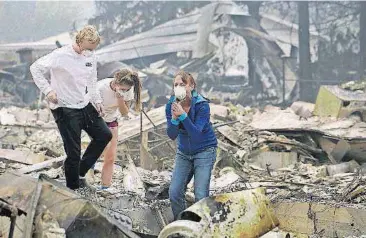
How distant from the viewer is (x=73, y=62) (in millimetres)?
5809

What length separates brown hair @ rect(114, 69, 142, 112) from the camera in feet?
21.2

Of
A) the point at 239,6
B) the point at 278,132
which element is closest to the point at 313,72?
the point at 239,6

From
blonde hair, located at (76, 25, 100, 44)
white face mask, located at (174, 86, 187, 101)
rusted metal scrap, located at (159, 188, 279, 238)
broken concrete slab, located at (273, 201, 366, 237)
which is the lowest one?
broken concrete slab, located at (273, 201, 366, 237)

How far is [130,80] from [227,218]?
2260 millimetres

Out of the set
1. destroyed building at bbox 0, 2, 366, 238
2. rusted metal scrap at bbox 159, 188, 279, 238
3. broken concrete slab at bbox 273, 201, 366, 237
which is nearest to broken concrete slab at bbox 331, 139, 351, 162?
destroyed building at bbox 0, 2, 366, 238

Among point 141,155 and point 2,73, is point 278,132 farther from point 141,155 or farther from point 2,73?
A: point 2,73

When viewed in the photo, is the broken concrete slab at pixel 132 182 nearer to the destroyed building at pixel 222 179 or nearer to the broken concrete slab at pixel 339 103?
the destroyed building at pixel 222 179

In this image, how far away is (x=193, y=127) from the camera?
5285 millimetres

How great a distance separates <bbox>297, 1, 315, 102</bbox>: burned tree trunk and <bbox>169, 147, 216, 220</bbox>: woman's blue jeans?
17.6 metres

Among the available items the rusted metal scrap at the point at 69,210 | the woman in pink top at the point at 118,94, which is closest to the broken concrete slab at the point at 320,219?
the woman in pink top at the point at 118,94

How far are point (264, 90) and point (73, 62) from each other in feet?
64.6

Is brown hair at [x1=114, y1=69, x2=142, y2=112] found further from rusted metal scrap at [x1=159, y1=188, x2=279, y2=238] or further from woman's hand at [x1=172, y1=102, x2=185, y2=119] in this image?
rusted metal scrap at [x1=159, y1=188, x2=279, y2=238]

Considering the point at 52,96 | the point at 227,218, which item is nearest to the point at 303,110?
the point at 52,96

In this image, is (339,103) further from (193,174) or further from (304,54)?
(304,54)
